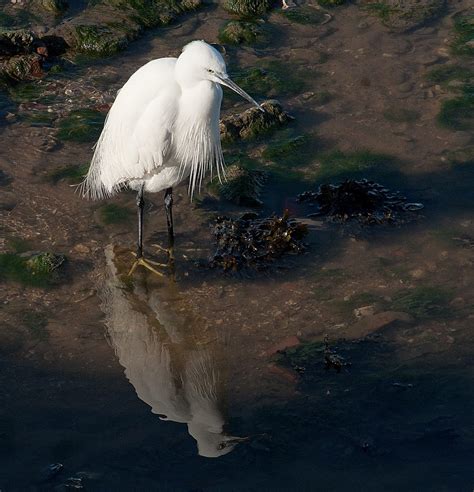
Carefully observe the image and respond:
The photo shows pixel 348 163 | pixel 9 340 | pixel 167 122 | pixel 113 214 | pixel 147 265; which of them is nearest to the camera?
pixel 9 340

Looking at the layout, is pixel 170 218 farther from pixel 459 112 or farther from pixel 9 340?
pixel 459 112

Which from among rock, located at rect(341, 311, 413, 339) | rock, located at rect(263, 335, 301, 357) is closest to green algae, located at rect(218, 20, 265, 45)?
rock, located at rect(341, 311, 413, 339)

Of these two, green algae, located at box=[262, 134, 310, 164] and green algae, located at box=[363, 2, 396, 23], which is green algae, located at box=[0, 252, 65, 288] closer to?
green algae, located at box=[262, 134, 310, 164]

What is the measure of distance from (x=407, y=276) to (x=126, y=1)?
370 cm

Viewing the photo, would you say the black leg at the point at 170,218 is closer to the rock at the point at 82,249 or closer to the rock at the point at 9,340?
the rock at the point at 82,249

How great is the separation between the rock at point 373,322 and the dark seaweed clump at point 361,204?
873mm

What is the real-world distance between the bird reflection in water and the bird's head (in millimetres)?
1254

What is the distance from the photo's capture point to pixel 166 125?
14.7 ft

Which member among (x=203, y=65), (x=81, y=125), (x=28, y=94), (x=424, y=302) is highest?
(x=203, y=65)

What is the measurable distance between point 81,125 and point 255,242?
1.74 m

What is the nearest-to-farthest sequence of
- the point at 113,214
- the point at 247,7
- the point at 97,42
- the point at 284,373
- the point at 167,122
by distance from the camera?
the point at 284,373
the point at 167,122
the point at 113,214
the point at 97,42
the point at 247,7

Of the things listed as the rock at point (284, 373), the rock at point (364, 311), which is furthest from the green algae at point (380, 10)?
the rock at point (284, 373)

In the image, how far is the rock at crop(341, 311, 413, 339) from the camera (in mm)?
4453

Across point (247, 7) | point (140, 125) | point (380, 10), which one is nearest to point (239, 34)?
point (247, 7)
